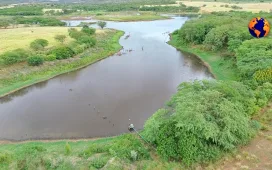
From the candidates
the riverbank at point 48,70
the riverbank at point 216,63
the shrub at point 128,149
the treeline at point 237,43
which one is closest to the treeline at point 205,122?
the shrub at point 128,149

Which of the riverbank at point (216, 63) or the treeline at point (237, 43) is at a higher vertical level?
the treeline at point (237, 43)

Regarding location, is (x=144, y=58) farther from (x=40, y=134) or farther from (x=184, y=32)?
(x=40, y=134)

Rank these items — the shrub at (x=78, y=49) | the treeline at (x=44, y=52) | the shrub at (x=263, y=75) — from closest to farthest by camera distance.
A: the shrub at (x=263, y=75), the treeline at (x=44, y=52), the shrub at (x=78, y=49)

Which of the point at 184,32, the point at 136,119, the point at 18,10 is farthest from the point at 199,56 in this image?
the point at 18,10

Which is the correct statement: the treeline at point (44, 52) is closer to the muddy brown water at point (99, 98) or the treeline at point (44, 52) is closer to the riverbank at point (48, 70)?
the riverbank at point (48, 70)

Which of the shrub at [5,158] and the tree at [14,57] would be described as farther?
the tree at [14,57]
